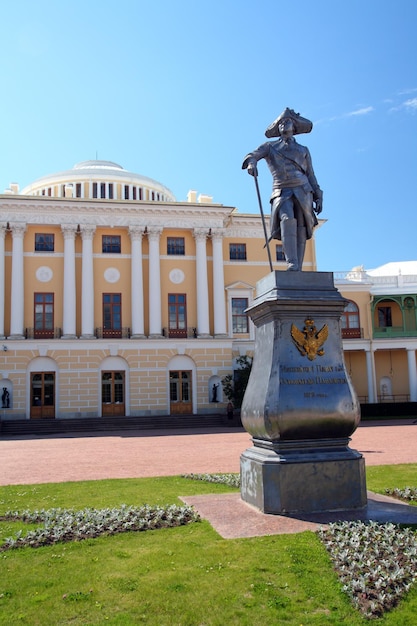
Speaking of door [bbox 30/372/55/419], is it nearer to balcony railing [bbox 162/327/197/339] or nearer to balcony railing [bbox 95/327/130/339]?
Answer: balcony railing [bbox 95/327/130/339]

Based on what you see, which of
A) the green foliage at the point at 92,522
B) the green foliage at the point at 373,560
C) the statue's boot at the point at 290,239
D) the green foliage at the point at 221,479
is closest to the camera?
the green foliage at the point at 373,560

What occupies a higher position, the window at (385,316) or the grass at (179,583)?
the window at (385,316)

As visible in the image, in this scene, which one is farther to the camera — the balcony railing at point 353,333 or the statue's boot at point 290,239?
the balcony railing at point 353,333

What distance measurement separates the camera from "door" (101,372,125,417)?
130 ft

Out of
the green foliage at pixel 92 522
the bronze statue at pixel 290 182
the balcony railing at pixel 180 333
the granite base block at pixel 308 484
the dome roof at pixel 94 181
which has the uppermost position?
the dome roof at pixel 94 181

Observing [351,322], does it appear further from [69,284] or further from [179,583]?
[179,583]

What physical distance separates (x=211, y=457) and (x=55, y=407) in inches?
899

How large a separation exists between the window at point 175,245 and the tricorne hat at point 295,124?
34.0 metres

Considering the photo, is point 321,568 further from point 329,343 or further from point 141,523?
point 329,343

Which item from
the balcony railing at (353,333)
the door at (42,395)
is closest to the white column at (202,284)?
the door at (42,395)

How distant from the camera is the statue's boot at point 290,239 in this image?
8758mm

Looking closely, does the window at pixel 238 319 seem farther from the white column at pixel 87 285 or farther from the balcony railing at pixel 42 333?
the balcony railing at pixel 42 333

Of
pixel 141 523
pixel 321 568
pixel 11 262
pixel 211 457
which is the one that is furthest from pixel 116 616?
pixel 11 262

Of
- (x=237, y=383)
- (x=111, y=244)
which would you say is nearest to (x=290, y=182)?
(x=237, y=383)
